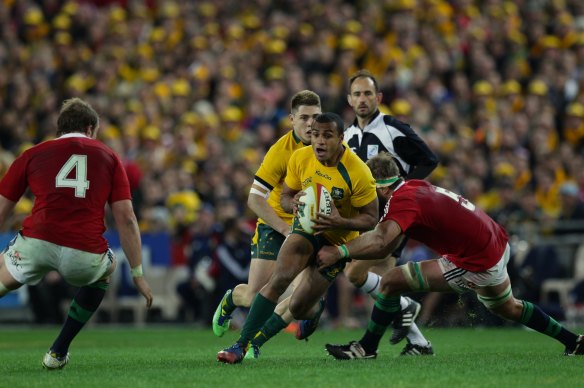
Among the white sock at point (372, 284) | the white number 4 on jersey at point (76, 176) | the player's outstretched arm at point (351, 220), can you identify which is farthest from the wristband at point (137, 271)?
the white sock at point (372, 284)

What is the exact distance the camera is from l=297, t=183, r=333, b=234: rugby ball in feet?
29.9

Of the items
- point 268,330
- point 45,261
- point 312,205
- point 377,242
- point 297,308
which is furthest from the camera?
point 297,308

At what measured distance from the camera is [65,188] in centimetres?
872

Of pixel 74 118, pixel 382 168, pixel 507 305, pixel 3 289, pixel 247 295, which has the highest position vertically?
pixel 74 118

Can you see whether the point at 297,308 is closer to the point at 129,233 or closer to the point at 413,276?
the point at 413,276

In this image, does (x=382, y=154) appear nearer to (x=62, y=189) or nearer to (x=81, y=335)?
(x=62, y=189)

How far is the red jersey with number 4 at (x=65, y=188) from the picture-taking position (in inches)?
342

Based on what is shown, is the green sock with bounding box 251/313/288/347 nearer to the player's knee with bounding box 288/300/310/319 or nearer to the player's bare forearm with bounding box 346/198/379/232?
the player's knee with bounding box 288/300/310/319

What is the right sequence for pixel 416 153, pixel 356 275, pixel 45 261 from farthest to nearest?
pixel 416 153 → pixel 356 275 → pixel 45 261

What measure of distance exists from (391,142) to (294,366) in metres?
2.81

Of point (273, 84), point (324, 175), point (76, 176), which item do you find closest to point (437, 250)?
point (324, 175)

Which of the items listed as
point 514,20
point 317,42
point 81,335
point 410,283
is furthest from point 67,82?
point 410,283

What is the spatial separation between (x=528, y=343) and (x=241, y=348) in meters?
4.42

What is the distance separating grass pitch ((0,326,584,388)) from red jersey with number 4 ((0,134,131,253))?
3.46 ft
